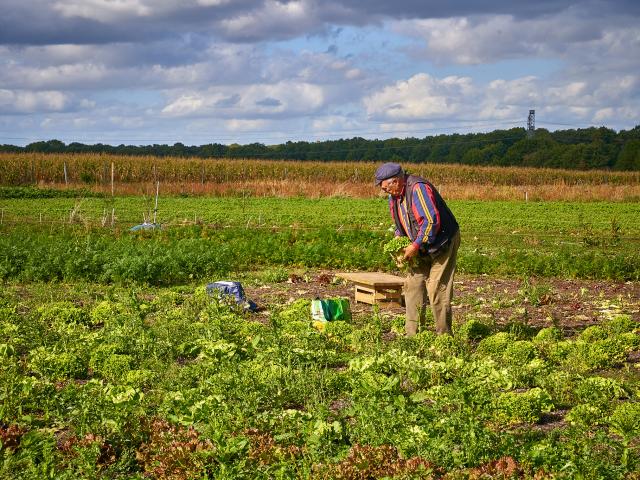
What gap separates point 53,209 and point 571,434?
91.5ft

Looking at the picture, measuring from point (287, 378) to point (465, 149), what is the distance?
92.1 metres

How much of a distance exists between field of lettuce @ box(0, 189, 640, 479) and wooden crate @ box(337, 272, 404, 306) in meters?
0.23

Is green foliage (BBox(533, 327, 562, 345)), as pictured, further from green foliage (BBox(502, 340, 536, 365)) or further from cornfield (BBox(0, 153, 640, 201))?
cornfield (BBox(0, 153, 640, 201))

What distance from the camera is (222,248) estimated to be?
16.3m

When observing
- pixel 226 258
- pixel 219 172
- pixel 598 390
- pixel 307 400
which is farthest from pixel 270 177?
pixel 598 390

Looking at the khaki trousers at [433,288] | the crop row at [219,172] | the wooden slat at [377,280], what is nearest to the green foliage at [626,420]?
the khaki trousers at [433,288]

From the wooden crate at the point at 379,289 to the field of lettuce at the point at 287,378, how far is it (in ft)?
0.76

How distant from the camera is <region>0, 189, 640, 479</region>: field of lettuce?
5.64 meters

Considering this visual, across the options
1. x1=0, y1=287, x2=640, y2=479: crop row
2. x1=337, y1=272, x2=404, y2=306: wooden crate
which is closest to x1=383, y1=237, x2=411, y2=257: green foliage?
x1=0, y1=287, x2=640, y2=479: crop row

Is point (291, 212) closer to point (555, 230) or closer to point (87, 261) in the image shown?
point (555, 230)

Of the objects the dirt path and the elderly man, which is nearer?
the elderly man

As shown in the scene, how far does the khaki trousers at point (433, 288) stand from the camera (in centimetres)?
946

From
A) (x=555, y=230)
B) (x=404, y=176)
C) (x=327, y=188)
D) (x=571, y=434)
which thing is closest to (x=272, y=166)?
(x=327, y=188)

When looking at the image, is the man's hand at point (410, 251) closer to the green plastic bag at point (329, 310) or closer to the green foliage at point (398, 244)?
the green foliage at point (398, 244)
